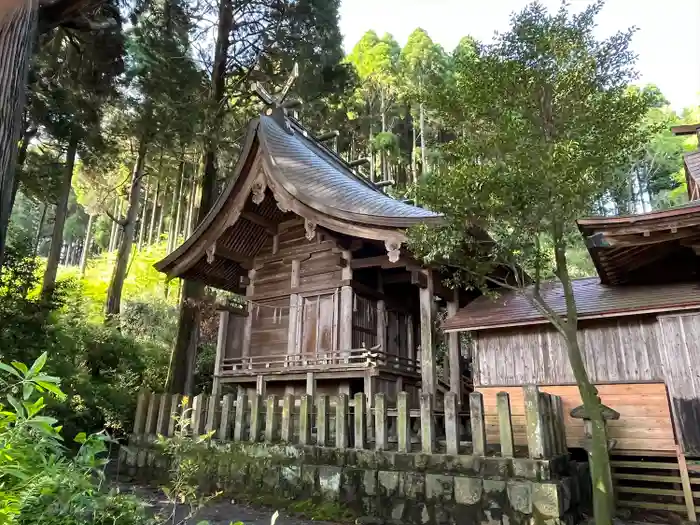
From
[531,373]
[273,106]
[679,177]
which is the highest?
[679,177]

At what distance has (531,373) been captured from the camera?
812 cm

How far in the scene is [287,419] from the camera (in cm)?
736

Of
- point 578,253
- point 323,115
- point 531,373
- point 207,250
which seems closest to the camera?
point 531,373

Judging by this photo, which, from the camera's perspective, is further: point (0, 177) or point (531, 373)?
point (531, 373)

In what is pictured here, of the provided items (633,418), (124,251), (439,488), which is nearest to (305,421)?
(439,488)

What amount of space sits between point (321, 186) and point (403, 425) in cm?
581

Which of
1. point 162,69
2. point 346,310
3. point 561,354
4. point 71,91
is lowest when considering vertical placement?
point 561,354

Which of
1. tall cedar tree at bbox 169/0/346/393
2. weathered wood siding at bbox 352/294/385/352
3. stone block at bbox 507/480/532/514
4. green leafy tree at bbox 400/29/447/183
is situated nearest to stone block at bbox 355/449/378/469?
stone block at bbox 507/480/532/514

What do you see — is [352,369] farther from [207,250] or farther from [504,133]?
[504,133]

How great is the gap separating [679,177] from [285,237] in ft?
83.1

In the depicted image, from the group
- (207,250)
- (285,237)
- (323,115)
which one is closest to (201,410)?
(207,250)

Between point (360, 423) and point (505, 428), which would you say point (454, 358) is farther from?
point (505, 428)

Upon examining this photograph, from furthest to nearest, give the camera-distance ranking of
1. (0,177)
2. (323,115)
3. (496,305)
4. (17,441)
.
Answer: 1. (323,115)
2. (496,305)
3. (0,177)
4. (17,441)

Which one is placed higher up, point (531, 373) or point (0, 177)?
point (0, 177)
